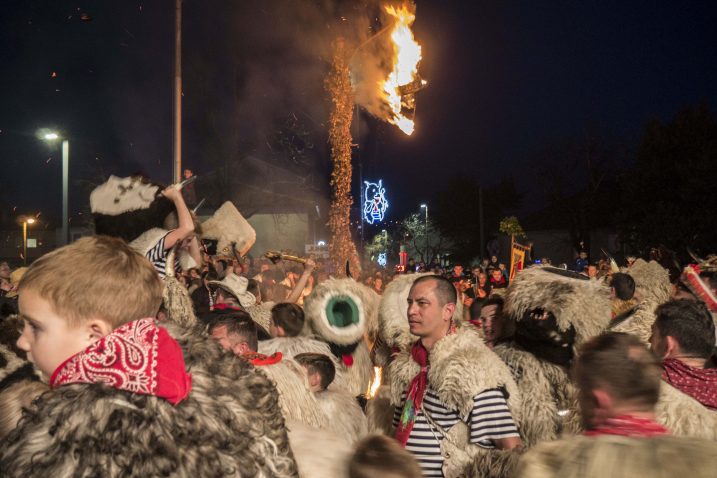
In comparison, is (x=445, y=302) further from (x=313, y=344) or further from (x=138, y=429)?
(x=138, y=429)

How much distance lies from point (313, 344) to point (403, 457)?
2.96 metres

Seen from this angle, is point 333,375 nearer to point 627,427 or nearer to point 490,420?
point 490,420

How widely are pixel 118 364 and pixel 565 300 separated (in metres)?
3.26

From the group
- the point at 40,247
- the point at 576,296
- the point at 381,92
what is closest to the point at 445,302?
the point at 576,296

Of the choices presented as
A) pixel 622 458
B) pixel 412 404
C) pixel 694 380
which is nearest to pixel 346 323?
pixel 412 404

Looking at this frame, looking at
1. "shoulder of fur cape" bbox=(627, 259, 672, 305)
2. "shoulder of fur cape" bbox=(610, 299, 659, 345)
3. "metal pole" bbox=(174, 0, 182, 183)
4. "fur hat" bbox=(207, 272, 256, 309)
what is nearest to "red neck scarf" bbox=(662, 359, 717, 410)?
"shoulder of fur cape" bbox=(610, 299, 659, 345)

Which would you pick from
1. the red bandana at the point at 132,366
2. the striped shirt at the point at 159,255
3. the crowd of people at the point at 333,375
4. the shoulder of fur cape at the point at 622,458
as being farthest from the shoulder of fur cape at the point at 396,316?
the red bandana at the point at 132,366

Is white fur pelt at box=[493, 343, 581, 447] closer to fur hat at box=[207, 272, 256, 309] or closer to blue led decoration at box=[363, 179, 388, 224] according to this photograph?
fur hat at box=[207, 272, 256, 309]

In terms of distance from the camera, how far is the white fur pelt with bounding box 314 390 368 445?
426cm

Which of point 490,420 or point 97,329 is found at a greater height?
point 97,329

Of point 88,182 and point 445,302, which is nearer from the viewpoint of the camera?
point 445,302

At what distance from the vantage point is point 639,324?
4836mm

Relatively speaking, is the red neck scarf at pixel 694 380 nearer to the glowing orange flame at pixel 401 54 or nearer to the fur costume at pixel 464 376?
the fur costume at pixel 464 376

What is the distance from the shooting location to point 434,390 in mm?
3531
